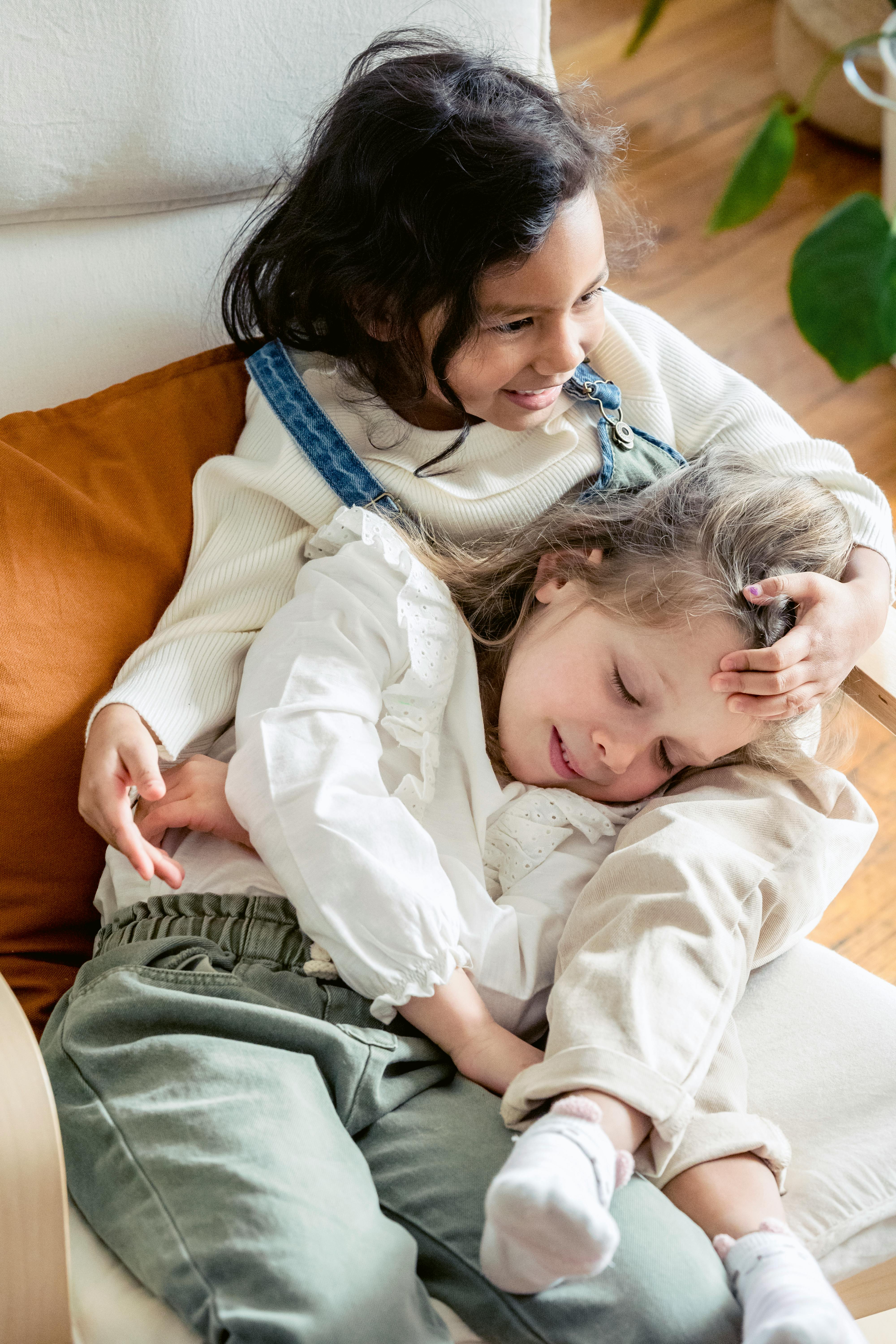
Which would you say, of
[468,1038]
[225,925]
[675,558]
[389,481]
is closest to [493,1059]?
[468,1038]

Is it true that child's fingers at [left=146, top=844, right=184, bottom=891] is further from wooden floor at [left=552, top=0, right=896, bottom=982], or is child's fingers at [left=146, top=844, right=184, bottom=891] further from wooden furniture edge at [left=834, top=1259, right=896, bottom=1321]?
wooden floor at [left=552, top=0, right=896, bottom=982]

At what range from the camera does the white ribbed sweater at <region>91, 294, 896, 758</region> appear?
103 cm

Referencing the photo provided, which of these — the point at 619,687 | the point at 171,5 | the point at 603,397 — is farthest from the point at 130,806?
the point at 171,5

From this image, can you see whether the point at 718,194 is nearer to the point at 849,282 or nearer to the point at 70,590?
the point at 70,590

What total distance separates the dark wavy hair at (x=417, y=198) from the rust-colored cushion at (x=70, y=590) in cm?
16

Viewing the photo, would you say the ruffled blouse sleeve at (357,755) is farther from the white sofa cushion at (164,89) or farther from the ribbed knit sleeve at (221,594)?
the white sofa cushion at (164,89)

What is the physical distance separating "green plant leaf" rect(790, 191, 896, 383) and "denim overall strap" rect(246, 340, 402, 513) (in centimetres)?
78

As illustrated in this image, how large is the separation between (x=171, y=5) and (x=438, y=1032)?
3.04 ft

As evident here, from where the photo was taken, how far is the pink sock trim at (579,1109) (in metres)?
0.73

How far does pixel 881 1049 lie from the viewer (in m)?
0.92

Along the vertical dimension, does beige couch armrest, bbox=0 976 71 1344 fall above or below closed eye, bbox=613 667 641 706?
below

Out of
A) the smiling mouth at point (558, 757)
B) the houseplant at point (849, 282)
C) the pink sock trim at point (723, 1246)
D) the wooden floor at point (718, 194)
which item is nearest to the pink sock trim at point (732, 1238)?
the pink sock trim at point (723, 1246)

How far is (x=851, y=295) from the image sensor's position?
0.33 m

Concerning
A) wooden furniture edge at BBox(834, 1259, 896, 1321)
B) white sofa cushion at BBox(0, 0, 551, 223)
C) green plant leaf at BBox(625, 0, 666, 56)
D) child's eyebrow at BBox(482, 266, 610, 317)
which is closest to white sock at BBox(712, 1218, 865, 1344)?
wooden furniture edge at BBox(834, 1259, 896, 1321)
